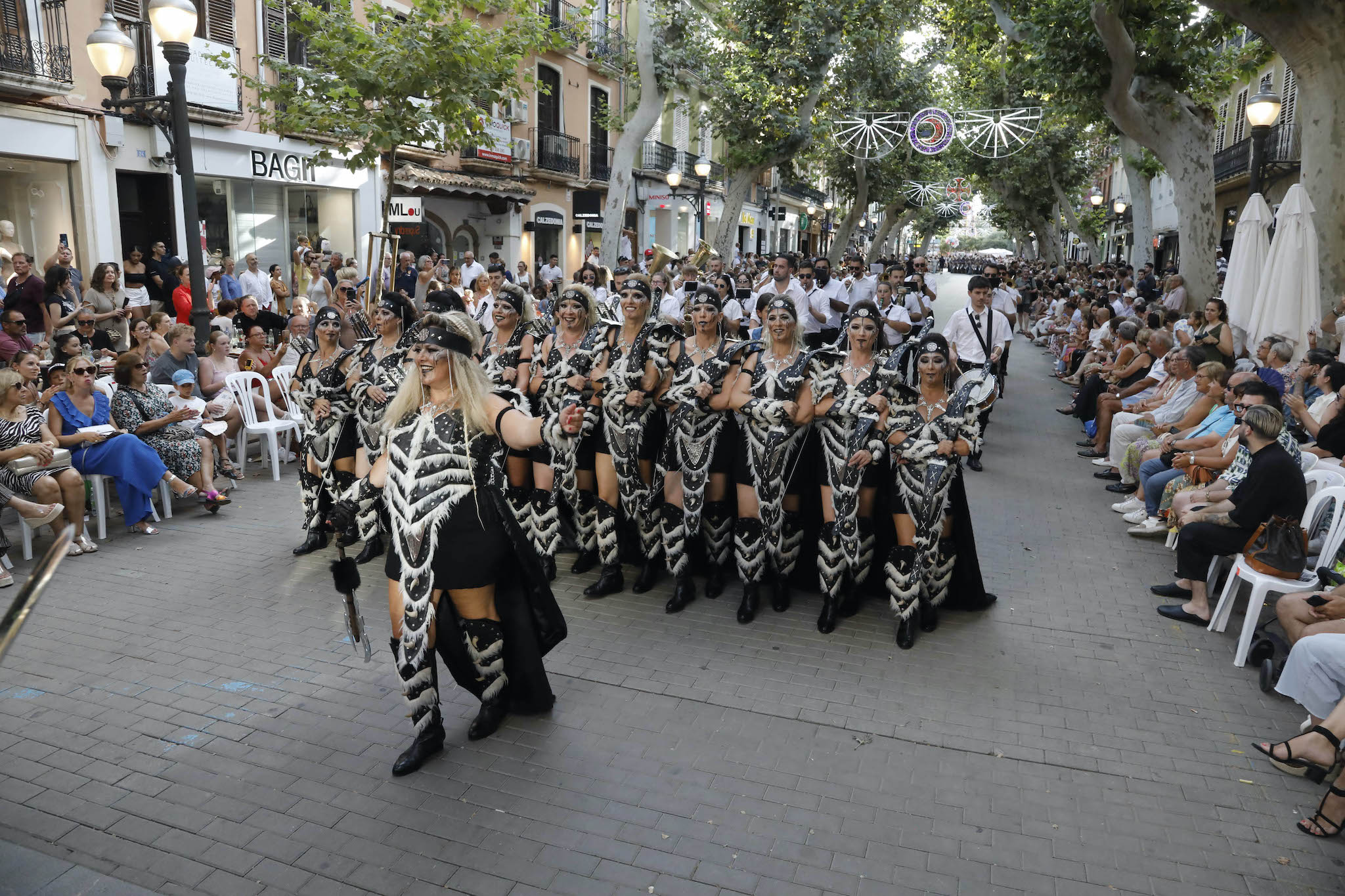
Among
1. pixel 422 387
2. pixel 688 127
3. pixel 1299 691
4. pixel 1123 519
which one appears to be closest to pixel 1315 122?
pixel 1123 519

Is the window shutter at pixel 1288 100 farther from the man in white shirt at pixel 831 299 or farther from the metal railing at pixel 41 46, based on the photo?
the metal railing at pixel 41 46

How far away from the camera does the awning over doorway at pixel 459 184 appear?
21406 millimetres

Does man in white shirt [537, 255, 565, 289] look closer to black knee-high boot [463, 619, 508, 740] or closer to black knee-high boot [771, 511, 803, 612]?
black knee-high boot [771, 511, 803, 612]

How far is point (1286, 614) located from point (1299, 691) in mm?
624

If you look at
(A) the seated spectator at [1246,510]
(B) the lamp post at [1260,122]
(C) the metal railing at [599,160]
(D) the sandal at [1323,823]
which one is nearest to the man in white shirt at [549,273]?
(C) the metal railing at [599,160]

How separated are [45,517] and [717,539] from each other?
4847 millimetres

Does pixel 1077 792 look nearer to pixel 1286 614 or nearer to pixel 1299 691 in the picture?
pixel 1299 691

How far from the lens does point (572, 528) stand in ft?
24.9

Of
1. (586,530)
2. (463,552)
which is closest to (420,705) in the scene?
(463,552)

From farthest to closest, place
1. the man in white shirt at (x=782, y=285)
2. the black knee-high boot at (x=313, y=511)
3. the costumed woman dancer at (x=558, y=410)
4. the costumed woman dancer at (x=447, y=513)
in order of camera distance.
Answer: the man in white shirt at (x=782, y=285) < the black knee-high boot at (x=313, y=511) < the costumed woman dancer at (x=558, y=410) < the costumed woman dancer at (x=447, y=513)

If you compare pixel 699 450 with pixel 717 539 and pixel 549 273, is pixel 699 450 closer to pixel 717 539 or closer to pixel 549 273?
pixel 717 539

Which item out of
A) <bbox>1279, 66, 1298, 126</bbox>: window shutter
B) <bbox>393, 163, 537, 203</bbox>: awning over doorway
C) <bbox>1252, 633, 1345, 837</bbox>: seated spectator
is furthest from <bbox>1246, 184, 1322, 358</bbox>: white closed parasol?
<bbox>1279, 66, 1298, 126</bbox>: window shutter

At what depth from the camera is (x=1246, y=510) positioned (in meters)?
5.59

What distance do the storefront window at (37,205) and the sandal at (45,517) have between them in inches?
369
